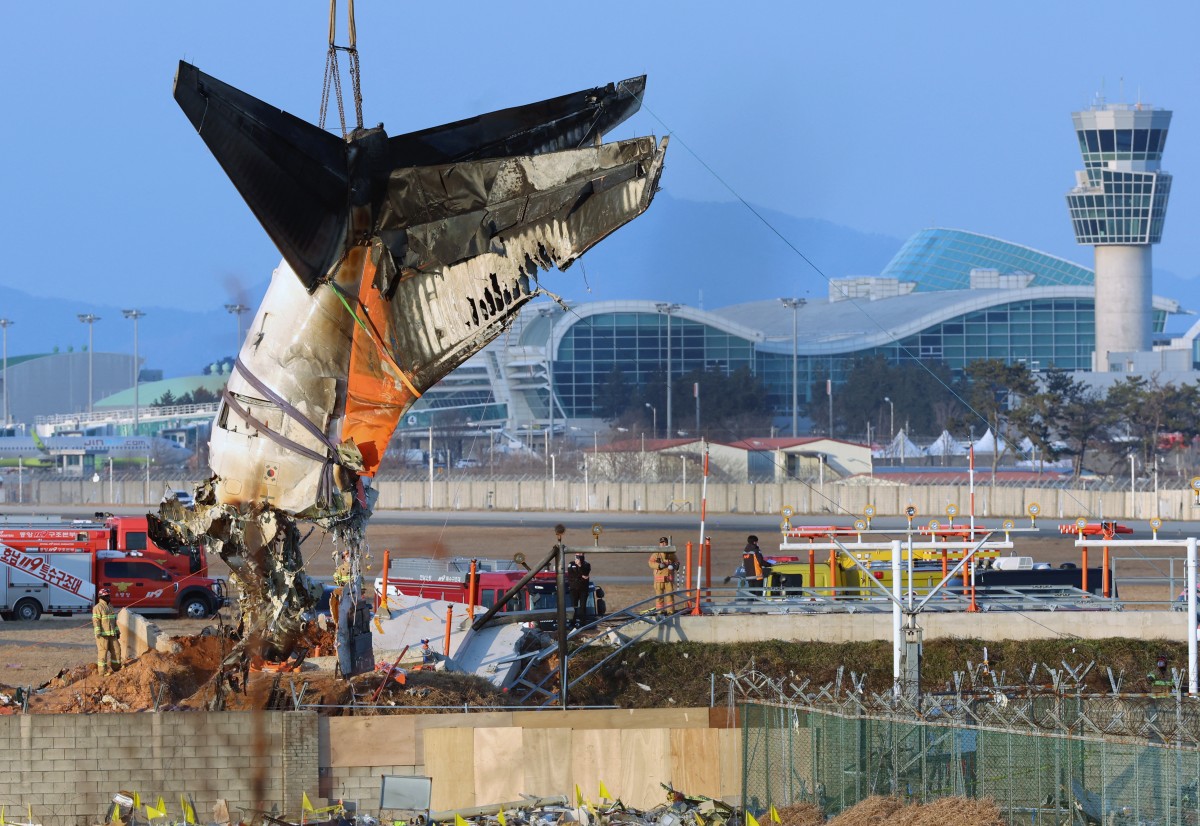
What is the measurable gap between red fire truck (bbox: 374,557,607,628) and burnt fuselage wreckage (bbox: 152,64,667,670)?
10231 millimetres

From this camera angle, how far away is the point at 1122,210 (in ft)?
499

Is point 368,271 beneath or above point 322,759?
above

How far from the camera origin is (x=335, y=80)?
797 inches

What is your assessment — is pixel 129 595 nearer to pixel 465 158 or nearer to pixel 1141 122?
pixel 465 158

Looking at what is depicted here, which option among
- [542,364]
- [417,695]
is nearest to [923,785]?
[417,695]

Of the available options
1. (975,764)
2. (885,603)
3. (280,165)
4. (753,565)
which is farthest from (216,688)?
(753,565)

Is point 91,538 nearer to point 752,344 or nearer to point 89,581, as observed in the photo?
point 89,581

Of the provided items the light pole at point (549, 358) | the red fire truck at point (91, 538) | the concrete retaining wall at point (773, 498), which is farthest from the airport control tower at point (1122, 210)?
the red fire truck at point (91, 538)

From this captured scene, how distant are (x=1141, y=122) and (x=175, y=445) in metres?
91.9

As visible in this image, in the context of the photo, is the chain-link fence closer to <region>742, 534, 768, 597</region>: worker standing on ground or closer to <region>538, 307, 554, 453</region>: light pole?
<region>742, 534, 768, 597</region>: worker standing on ground

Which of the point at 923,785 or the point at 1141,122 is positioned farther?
the point at 1141,122

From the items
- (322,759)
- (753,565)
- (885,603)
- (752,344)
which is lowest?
(322,759)

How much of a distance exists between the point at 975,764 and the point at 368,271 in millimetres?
9134

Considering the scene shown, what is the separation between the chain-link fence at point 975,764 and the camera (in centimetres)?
1535
